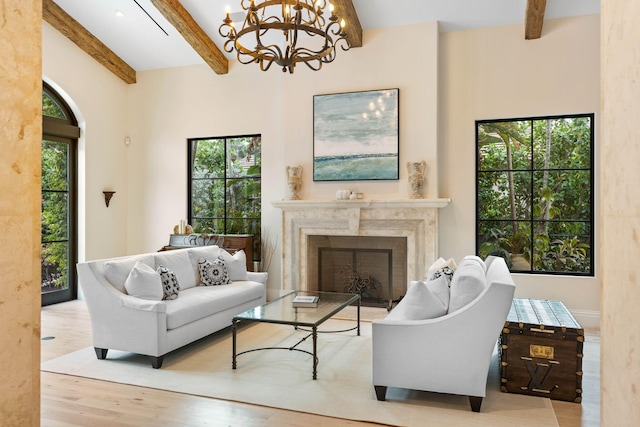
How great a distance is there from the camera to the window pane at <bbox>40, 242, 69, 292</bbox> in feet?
21.4

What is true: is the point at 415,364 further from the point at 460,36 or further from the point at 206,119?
the point at 206,119

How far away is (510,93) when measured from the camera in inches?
226

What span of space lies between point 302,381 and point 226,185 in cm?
417

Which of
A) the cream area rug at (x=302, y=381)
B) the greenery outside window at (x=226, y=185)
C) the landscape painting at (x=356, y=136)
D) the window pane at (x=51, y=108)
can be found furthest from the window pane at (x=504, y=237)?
the window pane at (x=51, y=108)

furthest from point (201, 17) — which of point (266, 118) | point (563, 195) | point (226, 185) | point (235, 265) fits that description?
point (563, 195)

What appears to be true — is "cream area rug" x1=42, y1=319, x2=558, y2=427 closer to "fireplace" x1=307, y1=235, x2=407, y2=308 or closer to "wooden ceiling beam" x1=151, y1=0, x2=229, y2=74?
"fireplace" x1=307, y1=235, x2=407, y2=308

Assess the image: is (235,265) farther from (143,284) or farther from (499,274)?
(499,274)

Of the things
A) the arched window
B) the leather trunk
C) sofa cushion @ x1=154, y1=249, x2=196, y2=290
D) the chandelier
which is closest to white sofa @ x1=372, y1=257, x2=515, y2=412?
the leather trunk

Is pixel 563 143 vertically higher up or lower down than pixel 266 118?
lower down

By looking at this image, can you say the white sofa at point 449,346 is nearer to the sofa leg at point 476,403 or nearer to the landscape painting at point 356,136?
the sofa leg at point 476,403

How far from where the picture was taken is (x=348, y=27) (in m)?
5.80

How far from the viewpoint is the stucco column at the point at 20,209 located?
41.3 inches

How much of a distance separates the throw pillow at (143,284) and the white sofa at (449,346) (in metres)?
2.08

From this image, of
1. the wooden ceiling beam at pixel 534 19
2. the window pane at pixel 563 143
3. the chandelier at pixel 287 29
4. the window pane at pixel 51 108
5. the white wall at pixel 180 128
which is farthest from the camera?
the white wall at pixel 180 128
